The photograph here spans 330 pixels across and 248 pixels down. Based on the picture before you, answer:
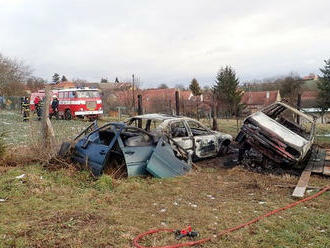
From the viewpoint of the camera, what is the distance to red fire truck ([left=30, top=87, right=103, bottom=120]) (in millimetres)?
19188

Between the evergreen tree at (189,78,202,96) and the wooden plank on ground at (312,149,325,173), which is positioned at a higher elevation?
the evergreen tree at (189,78,202,96)

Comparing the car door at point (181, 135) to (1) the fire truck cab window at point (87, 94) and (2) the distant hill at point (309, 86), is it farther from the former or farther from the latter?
(2) the distant hill at point (309, 86)

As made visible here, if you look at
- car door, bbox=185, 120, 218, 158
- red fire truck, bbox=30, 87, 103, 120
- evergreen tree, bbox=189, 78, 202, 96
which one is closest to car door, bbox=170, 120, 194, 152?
car door, bbox=185, 120, 218, 158

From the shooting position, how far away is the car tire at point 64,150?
7.75 m

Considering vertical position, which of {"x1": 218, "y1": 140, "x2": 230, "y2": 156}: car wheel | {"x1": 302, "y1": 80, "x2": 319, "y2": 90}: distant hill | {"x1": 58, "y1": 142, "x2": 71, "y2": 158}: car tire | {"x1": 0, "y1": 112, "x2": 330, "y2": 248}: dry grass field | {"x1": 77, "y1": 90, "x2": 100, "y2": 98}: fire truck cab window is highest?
{"x1": 302, "y1": 80, "x2": 319, "y2": 90}: distant hill

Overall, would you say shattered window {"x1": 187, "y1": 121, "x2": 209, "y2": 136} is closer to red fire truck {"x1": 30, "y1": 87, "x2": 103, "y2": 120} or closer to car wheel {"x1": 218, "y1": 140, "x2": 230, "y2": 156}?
car wheel {"x1": 218, "y1": 140, "x2": 230, "y2": 156}

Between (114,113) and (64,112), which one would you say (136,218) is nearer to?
(64,112)

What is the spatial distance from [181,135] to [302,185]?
343cm

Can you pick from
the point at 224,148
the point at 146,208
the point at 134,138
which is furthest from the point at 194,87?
the point at 146,208

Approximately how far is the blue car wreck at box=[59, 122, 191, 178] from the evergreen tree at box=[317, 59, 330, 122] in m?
39.1

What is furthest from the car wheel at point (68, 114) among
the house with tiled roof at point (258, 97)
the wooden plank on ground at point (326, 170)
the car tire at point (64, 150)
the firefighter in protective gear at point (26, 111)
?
the house with tiled roof at point (258, 97)

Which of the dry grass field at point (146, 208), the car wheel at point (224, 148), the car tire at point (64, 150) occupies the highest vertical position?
the car tire at point (64, 150)

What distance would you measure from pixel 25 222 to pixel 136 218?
166 centimetres

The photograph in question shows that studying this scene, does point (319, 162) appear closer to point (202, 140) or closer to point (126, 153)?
point (202, 140)
